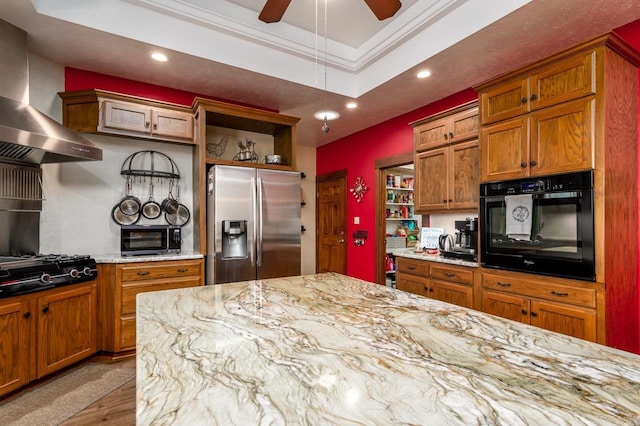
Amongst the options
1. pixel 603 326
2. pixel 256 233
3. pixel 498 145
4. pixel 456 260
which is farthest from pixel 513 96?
pixel 256 233

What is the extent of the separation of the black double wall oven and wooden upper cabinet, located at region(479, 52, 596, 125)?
0.55 metres

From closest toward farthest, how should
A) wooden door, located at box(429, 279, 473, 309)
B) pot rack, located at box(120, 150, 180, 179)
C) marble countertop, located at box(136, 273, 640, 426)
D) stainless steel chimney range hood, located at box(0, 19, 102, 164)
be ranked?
marble countertop, located at box(136, 273, 640, 426), stainless steel chimney range hood, located at box(0, 19, 102, 164), wooden door, located at box(429, 279, 473, 309), pot rack, located at box(120, 150, 180, 179)

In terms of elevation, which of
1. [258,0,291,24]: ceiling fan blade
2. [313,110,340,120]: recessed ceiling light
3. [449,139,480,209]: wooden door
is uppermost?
[313,110,340,120]: recessed ceiling light

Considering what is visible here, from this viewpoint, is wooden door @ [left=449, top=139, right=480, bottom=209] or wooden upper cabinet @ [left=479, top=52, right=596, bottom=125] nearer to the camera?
wooden upper cabinet @ [left=479, top=52, right=596, bottom=125]

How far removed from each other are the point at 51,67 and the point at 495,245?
14.2 feet

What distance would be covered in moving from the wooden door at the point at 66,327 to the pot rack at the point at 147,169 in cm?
120

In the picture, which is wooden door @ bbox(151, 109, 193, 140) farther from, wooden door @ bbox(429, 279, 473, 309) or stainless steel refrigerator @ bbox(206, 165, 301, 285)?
wooden door @ bbox(429, 279, 473, 309)

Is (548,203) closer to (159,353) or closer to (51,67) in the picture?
(159,353)

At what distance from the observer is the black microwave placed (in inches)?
122

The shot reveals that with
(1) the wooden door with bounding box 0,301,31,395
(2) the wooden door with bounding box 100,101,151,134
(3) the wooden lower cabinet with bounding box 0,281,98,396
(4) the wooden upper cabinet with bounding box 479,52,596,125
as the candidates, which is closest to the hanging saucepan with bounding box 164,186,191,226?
(2) the wooden door with bounding box 100,101,151,134

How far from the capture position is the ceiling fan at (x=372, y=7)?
1847 millimetres

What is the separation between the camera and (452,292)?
9.78ft

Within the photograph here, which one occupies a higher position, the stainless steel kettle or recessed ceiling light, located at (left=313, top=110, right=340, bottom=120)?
recessed ceiling light, located at (left=313, top=110, right=340, bottom=120)

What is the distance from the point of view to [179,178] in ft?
12.1
